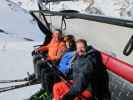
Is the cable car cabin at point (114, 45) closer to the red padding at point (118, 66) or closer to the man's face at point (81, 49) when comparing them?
the red padding at point (118, 66)

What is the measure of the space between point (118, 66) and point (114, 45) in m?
0.52

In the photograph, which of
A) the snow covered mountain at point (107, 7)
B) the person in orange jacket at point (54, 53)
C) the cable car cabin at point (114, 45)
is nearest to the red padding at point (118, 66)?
the cable car cabin at point (114, 45)

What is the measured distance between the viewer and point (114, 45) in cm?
602

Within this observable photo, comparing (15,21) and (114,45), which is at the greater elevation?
(114,45)

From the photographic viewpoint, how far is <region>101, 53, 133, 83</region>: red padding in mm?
5331

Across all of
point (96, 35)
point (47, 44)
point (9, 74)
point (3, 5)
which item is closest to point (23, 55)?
point (9, 74)

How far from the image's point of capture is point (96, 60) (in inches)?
226

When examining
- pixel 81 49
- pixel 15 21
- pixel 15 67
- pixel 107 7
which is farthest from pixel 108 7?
pixel 15 21

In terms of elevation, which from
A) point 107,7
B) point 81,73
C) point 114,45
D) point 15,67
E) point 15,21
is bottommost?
point 15,21

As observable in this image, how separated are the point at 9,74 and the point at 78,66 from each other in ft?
35.8

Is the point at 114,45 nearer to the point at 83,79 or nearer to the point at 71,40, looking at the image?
the point at 83,79

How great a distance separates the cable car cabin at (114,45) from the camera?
5.32 m

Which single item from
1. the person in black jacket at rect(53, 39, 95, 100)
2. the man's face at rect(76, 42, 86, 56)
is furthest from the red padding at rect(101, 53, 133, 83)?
the man's face at rect(76, 42, 86, 56)

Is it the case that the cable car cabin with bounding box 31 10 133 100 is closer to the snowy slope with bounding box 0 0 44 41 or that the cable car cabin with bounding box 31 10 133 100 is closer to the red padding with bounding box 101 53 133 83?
Result: the red padding with bounding box 101 53 133 83
